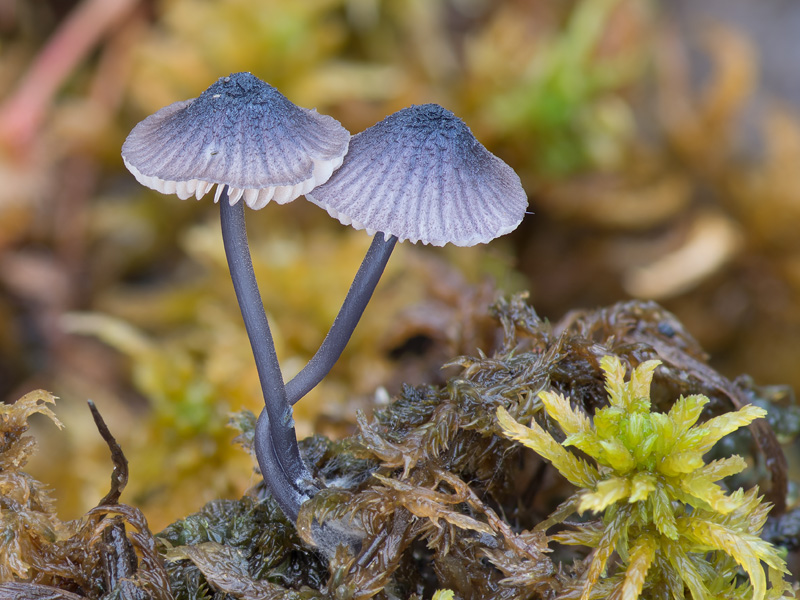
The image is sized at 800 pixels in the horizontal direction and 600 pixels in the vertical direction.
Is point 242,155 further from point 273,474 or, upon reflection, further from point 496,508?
point 496,508

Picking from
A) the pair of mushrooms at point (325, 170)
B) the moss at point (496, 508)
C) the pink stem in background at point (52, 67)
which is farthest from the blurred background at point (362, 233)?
the pair of mushrooms at point (325, 170)

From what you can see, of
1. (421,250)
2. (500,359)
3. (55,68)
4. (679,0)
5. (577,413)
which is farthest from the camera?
(679,0)

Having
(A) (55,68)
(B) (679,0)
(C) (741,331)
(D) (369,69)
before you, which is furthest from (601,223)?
(A) (55,68)

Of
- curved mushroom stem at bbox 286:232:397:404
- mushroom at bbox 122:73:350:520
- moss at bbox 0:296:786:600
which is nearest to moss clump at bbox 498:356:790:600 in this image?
moss at bbox 0:296:786:600

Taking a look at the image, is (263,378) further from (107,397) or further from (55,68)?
(55,68)

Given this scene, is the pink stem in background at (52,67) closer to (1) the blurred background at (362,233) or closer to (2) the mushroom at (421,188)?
(1) the blurred background at (362,233)

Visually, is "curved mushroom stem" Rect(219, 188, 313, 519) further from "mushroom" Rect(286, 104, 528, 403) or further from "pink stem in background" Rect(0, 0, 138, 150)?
"pink stem in background" Rect(0, 0, 138, 150)

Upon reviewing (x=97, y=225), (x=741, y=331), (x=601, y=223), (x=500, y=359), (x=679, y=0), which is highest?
(x=679, y=0)
